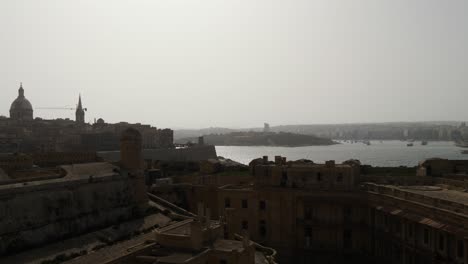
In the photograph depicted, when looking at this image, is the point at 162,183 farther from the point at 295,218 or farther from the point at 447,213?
the point at 447,213

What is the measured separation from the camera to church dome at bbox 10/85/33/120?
385 ft

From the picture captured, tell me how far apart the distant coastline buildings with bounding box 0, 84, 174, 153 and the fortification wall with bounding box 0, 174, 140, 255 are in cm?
4898

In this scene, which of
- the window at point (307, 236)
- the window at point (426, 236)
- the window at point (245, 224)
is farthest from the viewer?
the window at point (245, 224)

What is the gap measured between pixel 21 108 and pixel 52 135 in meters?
26.3

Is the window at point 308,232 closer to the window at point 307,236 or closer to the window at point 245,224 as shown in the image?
the window at point 307,236

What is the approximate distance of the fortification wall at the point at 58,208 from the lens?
2344 centimetres

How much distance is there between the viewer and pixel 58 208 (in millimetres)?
26312

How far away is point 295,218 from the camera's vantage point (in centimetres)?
3531

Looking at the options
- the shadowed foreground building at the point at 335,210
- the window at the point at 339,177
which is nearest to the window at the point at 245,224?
the shadowed foreground building at the point at 335,210

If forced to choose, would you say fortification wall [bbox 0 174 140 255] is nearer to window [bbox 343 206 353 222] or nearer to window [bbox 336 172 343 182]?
window [bbox 336 172 343 182]

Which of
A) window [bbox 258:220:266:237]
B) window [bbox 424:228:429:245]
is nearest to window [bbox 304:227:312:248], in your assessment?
window [bbox 258:220:266:237]

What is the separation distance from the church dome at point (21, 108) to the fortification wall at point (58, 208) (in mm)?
95701

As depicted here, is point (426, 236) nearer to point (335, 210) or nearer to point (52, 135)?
point (335, 210)

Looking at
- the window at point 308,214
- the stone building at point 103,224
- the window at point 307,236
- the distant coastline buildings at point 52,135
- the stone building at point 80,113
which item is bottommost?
the window at point 307,236
